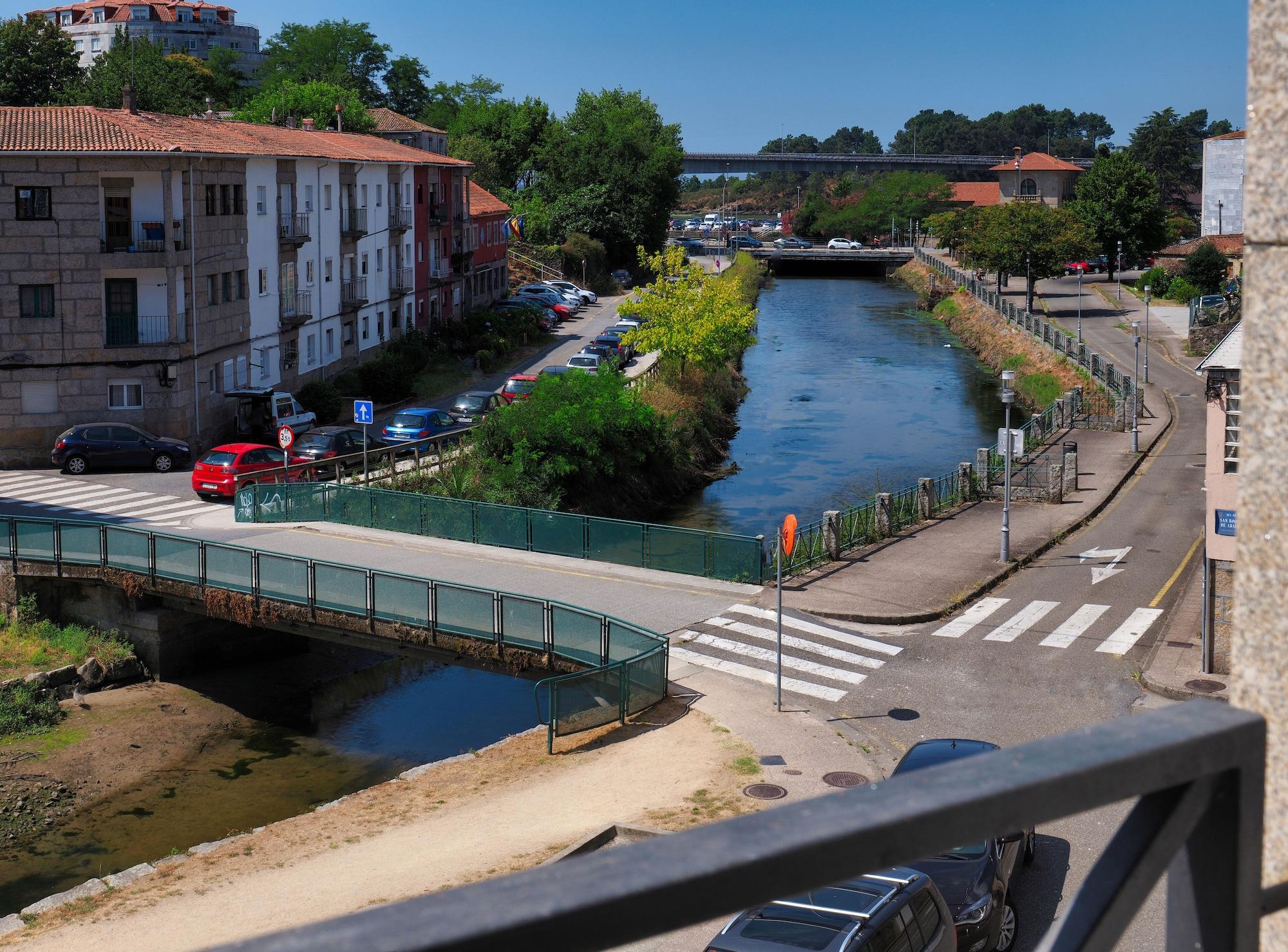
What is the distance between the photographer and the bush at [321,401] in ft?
169

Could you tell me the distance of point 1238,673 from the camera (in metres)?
2.27

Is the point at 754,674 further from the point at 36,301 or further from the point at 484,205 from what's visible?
the point at 484,205

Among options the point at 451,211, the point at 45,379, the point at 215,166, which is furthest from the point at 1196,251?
the point at 45,379

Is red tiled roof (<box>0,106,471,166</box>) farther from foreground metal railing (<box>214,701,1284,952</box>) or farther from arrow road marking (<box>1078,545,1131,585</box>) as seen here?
foreground metal railing (<box>214,701,1284,952</box>)

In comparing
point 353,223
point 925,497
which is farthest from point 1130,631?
point 353,223

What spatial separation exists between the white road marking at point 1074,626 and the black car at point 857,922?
580 inches

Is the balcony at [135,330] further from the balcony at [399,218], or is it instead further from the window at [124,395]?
the balcony at [399,218]

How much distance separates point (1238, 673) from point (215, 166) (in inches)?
1880

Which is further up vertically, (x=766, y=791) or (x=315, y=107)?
(x=315, y=107)

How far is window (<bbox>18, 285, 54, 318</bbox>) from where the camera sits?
138ft

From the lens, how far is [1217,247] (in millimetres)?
91312

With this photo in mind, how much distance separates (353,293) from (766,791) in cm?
4430

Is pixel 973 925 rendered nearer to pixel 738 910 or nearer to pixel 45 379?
pixel 738 910

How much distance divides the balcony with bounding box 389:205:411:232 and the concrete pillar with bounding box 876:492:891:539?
1409 inches
